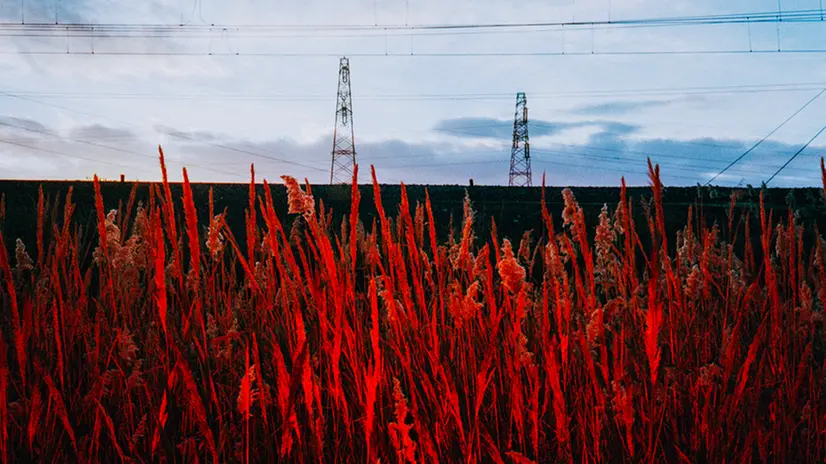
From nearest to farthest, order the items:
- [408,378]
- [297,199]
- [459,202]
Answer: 1. [297,199]
2. [408,378]
3. [459,202]

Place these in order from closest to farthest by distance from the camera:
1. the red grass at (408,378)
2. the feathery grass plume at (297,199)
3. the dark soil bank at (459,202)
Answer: the red grass at (408,378) → the feathery grass plume at (297,199) → the dark soil bank at (459,202)

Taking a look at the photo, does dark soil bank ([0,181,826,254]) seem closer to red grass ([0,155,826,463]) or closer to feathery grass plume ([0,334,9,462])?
red grass ([0,155,826,463])

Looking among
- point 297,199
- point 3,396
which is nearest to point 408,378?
point 297,199

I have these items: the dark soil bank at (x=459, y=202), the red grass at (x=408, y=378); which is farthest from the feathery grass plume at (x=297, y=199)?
the dark soil bank at (x=459, y=202)

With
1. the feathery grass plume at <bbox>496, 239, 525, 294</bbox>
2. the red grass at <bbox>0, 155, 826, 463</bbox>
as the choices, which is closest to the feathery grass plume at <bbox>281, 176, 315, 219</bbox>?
the red grass at <bbox>0, 155, 826, 463</bbox>

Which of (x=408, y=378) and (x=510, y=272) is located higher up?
(x=510, y=272)

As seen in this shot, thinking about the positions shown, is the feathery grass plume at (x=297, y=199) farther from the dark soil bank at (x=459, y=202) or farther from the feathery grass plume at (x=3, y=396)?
the dark soil bank at (x=459, y=202)

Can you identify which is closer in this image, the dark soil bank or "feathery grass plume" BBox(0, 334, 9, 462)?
"feathery grass plume" BBox(0, 334, 9, 462)

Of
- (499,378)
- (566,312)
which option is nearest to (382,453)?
(499,378)

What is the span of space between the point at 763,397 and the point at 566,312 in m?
0.50

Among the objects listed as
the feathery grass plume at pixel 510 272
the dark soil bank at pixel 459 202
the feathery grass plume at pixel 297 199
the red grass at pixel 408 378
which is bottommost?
the red grass at pixel 408 378

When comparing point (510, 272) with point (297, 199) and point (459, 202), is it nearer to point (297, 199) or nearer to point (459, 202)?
point (297, 199)

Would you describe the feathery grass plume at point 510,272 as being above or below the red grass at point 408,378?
above

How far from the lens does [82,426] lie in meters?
1.72
